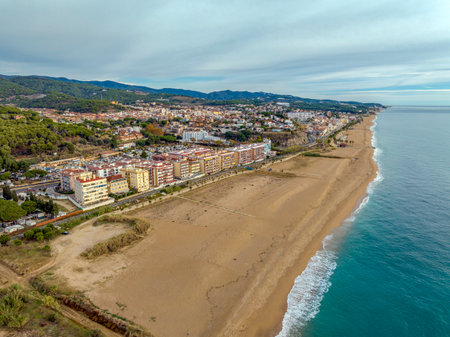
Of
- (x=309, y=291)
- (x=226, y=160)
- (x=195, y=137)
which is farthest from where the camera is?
(x=195, y=137)

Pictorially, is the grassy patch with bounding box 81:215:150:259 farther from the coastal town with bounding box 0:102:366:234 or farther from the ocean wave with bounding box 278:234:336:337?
the ocean wave with bounding box 278:234:336:337

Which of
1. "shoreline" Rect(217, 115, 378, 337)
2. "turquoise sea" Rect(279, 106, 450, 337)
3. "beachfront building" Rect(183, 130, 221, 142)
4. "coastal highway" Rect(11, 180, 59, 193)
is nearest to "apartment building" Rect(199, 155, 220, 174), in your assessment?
"coastal highway" Rect(11, 180, 59, 193)

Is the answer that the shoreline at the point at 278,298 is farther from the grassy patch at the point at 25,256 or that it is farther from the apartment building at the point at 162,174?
the apartment building at the point at 162,174

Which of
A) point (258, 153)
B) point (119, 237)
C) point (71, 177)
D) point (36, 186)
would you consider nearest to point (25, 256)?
point (119, 237)

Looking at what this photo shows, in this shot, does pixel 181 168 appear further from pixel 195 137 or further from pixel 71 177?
pixel 195 137

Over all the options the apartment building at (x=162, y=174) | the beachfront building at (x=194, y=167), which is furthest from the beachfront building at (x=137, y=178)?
the beachfront building at (x=194, y=167)

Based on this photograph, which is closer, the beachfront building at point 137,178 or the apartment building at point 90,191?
the apartment building at point 90,191
